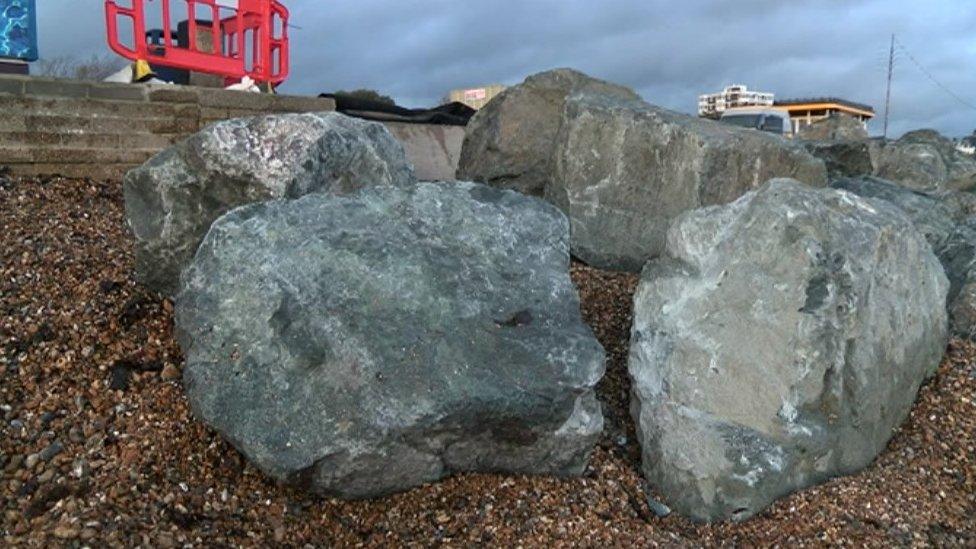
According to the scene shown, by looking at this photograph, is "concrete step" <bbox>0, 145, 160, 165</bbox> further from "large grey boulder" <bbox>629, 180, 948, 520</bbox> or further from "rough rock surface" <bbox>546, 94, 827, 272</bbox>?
"large grey boulder" <bbox>629, 180, 948, 520</bbox>

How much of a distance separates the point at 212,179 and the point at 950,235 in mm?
4674

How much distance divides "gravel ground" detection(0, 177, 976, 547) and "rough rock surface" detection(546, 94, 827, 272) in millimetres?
1457

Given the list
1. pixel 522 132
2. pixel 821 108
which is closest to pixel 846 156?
pixel 522 132

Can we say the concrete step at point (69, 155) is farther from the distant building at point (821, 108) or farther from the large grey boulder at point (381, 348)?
the distant building at point (821, 108)

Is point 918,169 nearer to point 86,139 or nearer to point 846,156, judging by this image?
point 846,156

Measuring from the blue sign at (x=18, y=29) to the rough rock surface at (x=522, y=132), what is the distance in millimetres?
3664

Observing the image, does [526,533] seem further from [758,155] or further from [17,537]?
[758,155]

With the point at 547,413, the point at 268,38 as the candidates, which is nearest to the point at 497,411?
the point at 547,413

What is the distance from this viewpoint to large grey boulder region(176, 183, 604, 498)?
2.81m

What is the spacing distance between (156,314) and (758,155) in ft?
11.7

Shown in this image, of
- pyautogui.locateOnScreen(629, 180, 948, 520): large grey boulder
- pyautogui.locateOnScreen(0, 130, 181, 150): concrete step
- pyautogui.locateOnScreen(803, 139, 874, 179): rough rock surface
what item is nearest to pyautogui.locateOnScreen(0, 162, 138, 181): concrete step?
pyautogui.locateOnScreen(0, 130, 181, 150): concrete step

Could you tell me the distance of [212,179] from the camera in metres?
3.79

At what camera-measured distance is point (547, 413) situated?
2.96 metres

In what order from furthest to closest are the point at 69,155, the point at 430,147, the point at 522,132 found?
the point at 430,147 → the point at 522,132 → the point at 69,155
